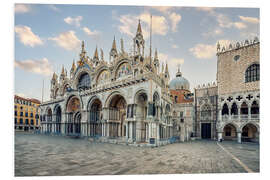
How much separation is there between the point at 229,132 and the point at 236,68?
9.61 meters

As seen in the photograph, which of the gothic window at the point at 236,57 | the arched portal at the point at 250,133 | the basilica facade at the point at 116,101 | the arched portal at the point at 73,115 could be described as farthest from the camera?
the arched portal at the point at 73,115

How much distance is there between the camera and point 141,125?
17562mm

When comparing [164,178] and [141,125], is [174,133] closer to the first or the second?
[141,125]

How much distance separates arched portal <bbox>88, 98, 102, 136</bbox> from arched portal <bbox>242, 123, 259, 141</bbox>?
20198 millimetres

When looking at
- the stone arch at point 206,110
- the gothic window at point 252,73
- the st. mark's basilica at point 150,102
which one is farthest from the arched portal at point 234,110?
the gothic window at point 252,73

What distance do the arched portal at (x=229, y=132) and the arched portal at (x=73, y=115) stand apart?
913 inches

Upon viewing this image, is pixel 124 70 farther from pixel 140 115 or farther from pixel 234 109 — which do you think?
pixel 234 109

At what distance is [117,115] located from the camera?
2134 cm

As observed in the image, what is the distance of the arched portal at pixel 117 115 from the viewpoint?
2062cm

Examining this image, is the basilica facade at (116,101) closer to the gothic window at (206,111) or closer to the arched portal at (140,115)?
the arched portal at (140,115)

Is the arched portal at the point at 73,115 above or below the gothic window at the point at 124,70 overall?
below
